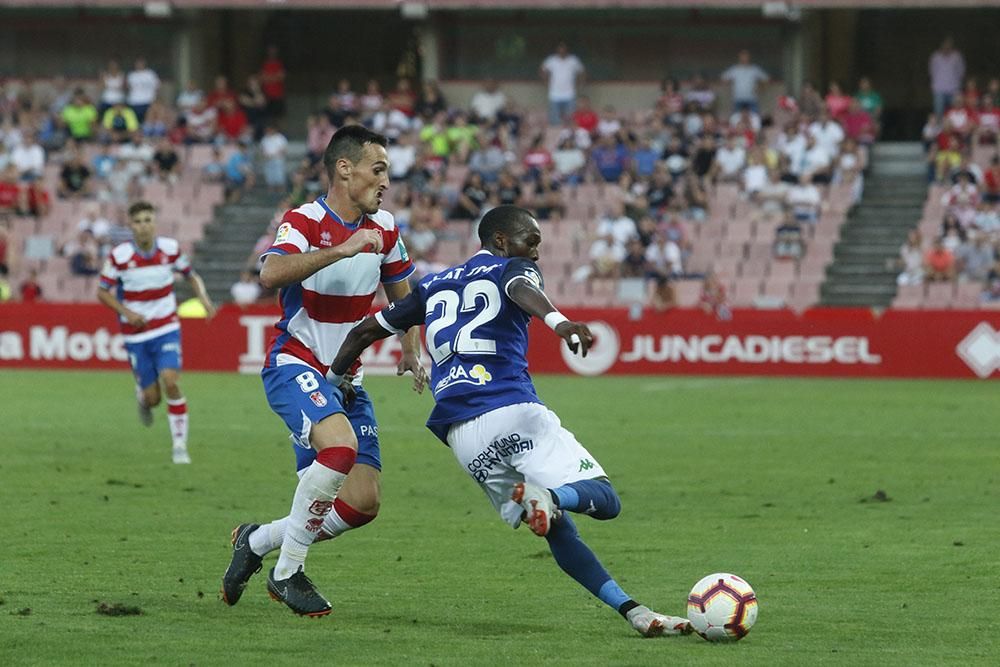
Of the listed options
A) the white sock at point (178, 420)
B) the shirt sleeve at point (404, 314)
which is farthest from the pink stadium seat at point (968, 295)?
the shirt sleeve at point (404, 314)

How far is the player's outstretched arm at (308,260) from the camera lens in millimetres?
8031

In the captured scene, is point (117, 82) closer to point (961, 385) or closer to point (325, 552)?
point (961, 385)

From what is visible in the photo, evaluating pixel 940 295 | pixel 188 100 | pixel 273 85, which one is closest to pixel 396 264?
pixel 940 295

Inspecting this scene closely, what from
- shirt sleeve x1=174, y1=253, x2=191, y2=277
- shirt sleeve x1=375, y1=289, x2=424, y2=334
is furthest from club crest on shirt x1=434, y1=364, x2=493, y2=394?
shirt sleeve x1=174, y1=253, x2=191, y2=277

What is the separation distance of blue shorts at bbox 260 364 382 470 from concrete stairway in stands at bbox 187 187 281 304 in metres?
23.1

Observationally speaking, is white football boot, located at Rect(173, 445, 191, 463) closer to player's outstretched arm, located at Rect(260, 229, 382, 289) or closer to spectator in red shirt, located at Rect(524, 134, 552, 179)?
player's outstretched arm, located at Rect(260, 229, 382, 289)

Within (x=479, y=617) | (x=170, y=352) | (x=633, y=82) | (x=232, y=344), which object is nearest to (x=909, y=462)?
(x=170, y=352)

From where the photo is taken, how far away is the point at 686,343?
2606 centimetres

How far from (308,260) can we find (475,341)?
2.83 ft

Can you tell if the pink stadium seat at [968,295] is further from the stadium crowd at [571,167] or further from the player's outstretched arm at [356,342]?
the player's outstretched arm at [356,342]

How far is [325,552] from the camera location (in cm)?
1039

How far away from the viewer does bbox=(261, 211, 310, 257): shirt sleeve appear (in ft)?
27.1

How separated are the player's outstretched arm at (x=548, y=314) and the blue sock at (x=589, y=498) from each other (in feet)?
1.86

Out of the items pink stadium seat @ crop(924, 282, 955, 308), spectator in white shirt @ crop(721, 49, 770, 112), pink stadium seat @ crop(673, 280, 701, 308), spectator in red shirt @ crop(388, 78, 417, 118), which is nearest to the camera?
pink stadium seat @ crop(924, 282, 955, 308)
